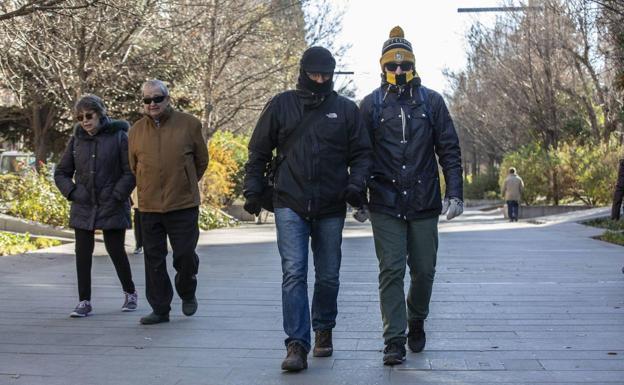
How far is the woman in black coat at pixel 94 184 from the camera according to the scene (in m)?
8.49

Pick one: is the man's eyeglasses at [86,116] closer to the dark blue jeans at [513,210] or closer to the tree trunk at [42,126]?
the tree trunk at [42,126]

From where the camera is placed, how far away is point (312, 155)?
6430 millimetres

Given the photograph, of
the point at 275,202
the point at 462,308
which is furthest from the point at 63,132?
the point at 275,202

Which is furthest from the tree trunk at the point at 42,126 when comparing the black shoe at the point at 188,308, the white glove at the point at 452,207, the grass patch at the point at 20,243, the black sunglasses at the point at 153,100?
the white glove at the point at 452,207

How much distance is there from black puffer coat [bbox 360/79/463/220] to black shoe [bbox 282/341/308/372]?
97 cm

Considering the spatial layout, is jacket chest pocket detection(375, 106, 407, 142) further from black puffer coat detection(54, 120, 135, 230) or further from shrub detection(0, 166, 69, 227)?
shrub detection(0, 166, 69, 227)

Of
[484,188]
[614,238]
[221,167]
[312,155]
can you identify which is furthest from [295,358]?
[484,188]

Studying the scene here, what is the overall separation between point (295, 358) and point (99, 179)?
9.89ft

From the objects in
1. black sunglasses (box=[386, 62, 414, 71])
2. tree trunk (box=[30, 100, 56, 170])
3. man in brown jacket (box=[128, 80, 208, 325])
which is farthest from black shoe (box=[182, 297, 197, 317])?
tree trunk (box=[30, 100, 56, 170])

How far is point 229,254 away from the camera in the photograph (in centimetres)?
1532

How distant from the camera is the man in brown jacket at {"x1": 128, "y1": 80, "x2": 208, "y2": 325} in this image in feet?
26.2

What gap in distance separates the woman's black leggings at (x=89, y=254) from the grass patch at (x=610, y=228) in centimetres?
866

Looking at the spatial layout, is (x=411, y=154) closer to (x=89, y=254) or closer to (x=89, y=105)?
(x=89, y=105)

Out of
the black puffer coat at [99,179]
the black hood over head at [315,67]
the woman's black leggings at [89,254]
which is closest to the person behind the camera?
the black hood over head at [315,67]
